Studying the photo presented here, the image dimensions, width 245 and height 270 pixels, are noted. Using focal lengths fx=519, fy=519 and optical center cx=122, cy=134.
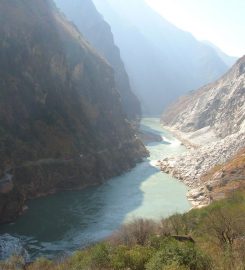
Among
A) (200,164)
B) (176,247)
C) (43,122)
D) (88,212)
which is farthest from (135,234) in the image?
(200,164)

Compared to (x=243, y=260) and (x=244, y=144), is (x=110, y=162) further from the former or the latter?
(x=243, y=260)

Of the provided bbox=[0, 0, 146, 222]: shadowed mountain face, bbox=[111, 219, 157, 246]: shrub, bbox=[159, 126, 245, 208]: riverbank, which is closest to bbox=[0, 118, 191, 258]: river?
bbox=[159, 126, 245, 208]: riverbank

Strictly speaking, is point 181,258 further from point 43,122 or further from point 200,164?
point 200,164

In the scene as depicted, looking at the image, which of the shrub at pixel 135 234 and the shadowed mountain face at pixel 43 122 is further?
the shadowed mountain face at pixel 43 122

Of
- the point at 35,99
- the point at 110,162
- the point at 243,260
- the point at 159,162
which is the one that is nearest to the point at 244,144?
the point at 159,162

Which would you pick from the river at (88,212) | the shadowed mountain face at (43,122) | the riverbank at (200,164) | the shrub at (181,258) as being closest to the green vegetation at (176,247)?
the shrub at (181,258)

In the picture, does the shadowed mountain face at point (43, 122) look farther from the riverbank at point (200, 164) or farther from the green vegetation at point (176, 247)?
the green vegetation at point (176, 247)
